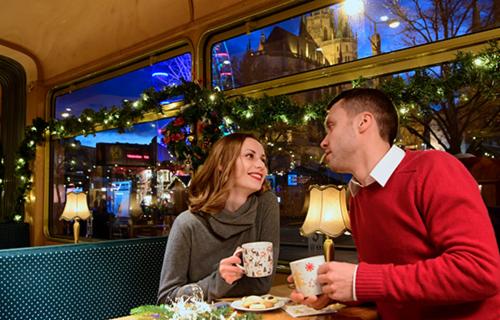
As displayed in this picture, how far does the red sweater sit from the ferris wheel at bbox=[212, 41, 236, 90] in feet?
12.3

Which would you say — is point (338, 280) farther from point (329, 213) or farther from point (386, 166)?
point (329, 213)

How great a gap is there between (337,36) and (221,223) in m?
2.66

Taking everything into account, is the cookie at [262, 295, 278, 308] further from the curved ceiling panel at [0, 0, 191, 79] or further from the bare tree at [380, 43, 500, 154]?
the curved ceiling panel at [0, 0, 191, 79]

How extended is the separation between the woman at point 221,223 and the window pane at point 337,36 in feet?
6.81

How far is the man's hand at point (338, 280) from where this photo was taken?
112 cm

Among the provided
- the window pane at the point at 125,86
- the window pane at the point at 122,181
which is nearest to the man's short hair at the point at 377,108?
the window pane at the point at 122,181

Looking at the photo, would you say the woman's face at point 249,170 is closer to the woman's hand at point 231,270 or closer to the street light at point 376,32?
the woman's hand at point 231,270

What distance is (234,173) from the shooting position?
2.13m

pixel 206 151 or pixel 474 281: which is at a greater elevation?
pixel 206 151

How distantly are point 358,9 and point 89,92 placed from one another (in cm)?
464

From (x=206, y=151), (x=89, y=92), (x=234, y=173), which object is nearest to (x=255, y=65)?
(x=206, y=151)

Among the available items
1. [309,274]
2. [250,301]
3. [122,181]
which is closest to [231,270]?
[250,301]

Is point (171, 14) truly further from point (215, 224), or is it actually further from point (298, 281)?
point (298, 281)

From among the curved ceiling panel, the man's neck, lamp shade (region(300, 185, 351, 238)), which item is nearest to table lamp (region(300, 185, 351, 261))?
lamp shade (region(300, 185, 351, 238))
